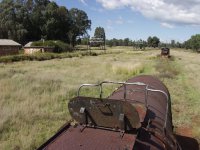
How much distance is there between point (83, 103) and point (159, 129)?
1.29 m

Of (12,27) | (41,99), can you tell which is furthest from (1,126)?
(12,27)

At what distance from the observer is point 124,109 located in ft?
14.5

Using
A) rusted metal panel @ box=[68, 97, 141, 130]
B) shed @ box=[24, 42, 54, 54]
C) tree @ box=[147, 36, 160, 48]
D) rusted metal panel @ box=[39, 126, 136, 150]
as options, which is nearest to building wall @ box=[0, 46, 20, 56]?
shed @ box=[24, 42, 54, 54]

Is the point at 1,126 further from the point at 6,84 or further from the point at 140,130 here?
the point at 6,84

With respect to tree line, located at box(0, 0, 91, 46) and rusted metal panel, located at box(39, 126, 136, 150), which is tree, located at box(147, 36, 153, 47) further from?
rusted metal panel, located at box(39, 126, 136, 150)

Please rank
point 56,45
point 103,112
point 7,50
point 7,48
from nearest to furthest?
point 103,112
point 7,50
point 7,48
point 56,45

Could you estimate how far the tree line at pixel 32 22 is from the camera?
9138 cm

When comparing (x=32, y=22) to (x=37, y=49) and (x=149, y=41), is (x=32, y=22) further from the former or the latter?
(x=149, y=41)

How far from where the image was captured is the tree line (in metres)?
91.4

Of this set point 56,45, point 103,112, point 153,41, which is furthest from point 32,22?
point 103,112

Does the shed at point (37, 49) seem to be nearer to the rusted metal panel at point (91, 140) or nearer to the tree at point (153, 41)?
the rusted metal panel at point (91, 140)

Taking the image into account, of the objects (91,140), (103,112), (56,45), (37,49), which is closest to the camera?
(91,140)

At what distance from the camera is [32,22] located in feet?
316

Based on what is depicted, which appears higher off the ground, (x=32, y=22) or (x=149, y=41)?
(x=32, y=22)
